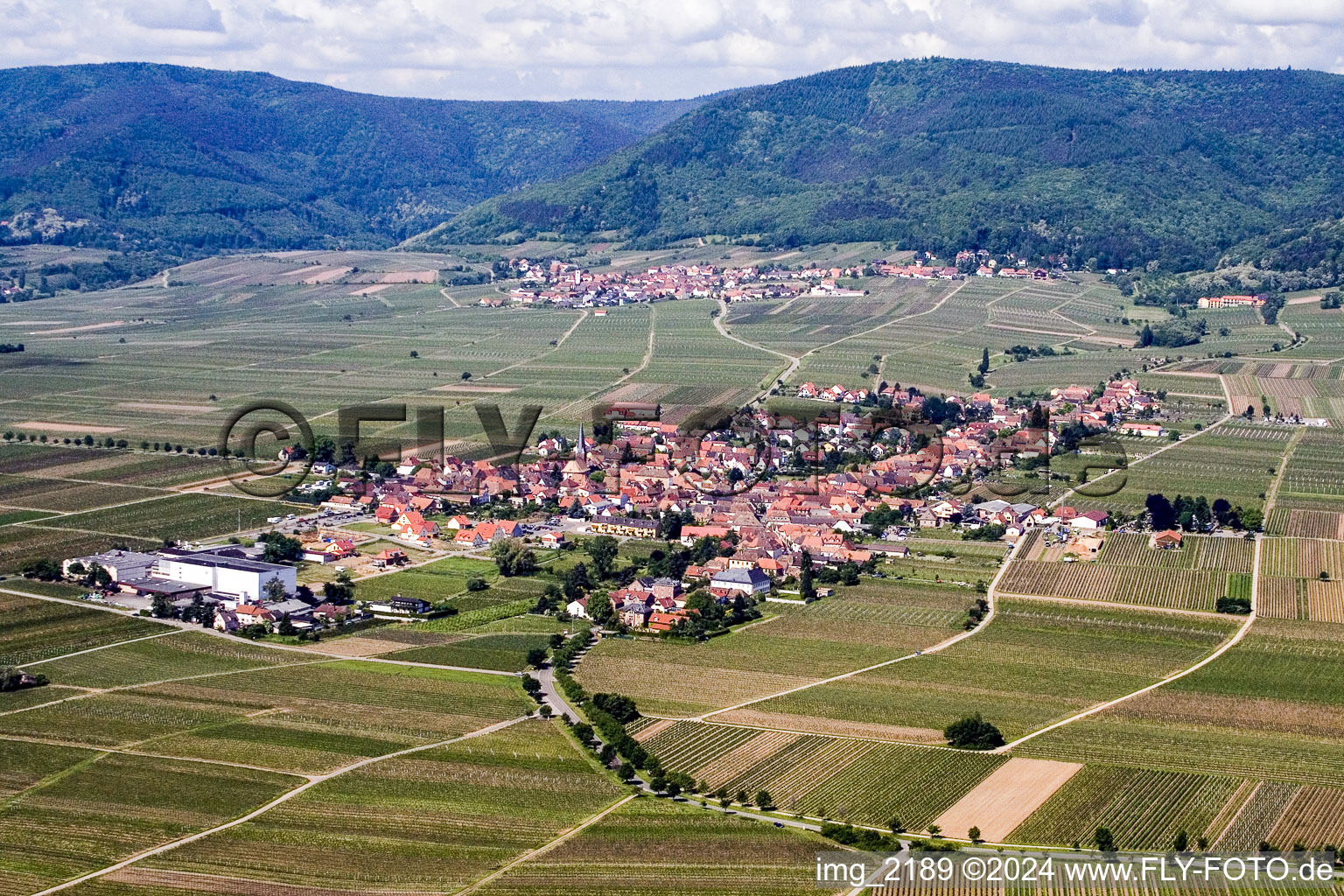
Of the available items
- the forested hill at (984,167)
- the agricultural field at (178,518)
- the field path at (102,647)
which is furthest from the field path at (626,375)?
the forested hill at (984,167)

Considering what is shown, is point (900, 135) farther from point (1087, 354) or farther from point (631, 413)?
point (631, 413)

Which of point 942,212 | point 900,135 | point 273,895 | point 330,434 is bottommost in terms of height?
point 273,895

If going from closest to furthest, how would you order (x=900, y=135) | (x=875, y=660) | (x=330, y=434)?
(x=875, y=660)
(x=330, y=434)
(x=900, y=135)

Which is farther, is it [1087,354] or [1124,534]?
[1087,354]

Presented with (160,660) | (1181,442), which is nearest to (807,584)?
(160,660)

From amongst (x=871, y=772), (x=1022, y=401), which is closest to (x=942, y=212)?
(x=1022, y=401)

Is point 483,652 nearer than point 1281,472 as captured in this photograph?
Yes

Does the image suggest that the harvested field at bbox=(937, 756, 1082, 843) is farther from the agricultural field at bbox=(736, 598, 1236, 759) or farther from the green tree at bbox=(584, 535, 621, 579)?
the green tree at bbox=(584, 535, 621, 579)

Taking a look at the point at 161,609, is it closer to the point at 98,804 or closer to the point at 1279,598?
the point at 98,804
